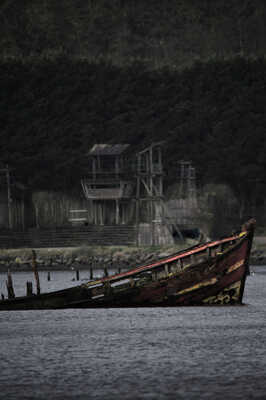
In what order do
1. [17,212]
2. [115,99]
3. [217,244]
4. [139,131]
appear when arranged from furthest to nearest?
[115,99]
[139,131]
[17,212]
[217,244]

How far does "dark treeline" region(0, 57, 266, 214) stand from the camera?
6024 inches

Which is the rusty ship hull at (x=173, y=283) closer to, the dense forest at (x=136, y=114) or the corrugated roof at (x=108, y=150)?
the corrugated roof at (x=108, y=150)

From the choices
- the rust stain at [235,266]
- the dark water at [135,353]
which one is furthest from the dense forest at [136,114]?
the rust stain at [235,266]

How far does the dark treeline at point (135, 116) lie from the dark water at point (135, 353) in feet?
316

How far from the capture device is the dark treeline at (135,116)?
153 metres

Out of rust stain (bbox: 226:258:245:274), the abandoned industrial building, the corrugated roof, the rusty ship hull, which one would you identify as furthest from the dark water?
the corrugated roof

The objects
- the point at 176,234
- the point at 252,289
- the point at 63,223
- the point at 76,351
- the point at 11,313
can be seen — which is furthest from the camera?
the point at 63,223

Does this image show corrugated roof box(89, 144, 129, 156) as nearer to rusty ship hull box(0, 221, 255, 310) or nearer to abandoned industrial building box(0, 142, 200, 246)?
abandoned industrial building box(0, 142, 200, 246)

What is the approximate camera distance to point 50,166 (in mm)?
154500

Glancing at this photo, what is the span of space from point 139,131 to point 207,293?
115 metres

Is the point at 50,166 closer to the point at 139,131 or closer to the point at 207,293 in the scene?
the point at 139,131

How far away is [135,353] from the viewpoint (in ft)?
128

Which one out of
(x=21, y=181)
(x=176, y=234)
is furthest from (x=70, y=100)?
(x=176, y=234)

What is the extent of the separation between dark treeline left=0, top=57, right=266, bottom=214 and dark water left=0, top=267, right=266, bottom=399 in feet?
316
